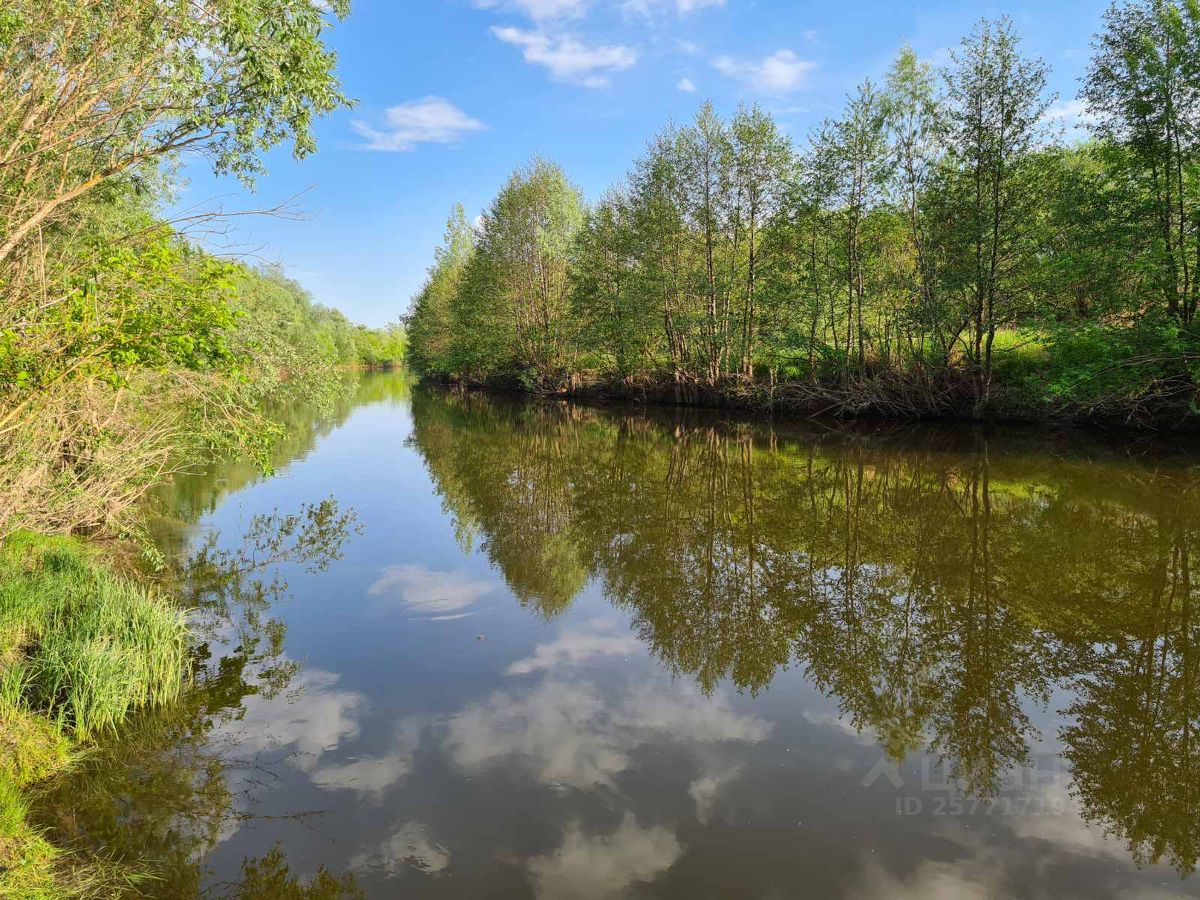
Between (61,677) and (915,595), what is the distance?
32.5 ft

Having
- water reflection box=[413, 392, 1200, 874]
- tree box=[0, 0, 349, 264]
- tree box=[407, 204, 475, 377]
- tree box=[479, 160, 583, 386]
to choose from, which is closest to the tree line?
tree box=[0, 0, 349, 264]

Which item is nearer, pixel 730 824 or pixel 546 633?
pixel 730 824

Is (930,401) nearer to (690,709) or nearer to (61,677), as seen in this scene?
(690,709)

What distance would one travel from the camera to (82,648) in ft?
21.0

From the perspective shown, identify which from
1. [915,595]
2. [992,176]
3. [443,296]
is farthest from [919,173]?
[443,296]

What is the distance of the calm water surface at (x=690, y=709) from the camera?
4391 mm

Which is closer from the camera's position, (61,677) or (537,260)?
(61,677)

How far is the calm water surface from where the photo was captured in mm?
4391

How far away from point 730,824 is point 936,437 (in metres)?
22.1

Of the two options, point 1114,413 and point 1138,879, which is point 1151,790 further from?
point 1114,413

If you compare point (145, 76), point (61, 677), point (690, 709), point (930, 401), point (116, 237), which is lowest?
point (690, 709)

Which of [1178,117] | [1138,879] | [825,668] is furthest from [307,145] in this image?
[1178,117]

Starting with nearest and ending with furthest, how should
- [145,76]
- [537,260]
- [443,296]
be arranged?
1. [145,76]
2. [537,260]
3. [443,296]

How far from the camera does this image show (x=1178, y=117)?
63.3 feet
